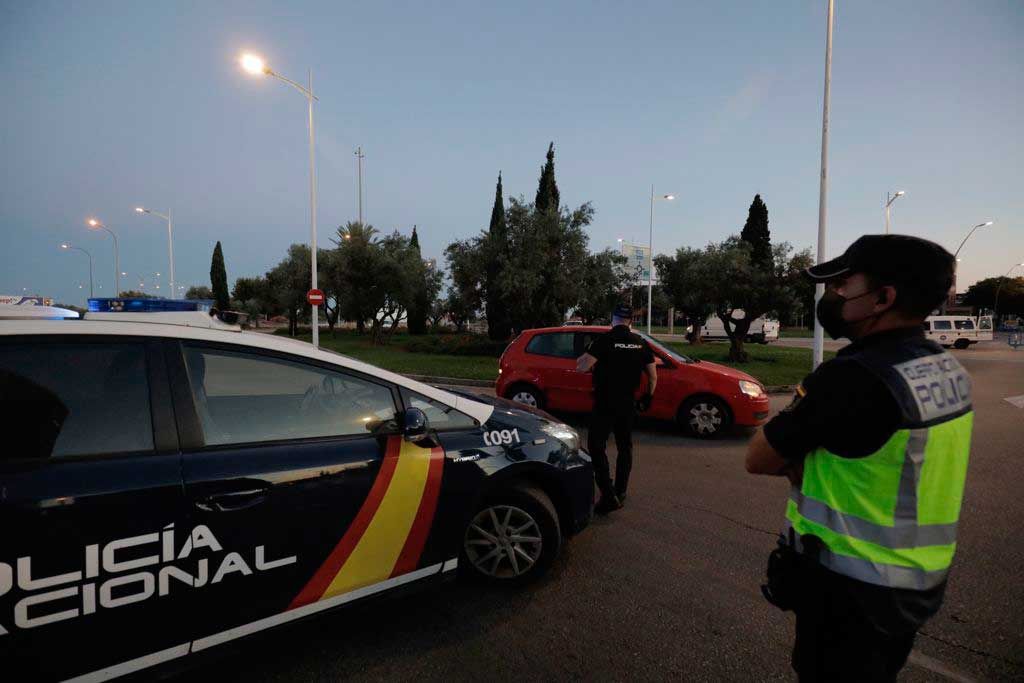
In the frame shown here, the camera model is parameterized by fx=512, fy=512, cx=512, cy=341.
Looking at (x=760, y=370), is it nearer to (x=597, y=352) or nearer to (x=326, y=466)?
(x=597, y=352)

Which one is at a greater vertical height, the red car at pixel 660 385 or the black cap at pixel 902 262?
the black cap at pixel 902 262

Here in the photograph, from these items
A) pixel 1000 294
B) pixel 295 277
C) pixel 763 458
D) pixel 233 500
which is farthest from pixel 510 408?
pixel 1000 294

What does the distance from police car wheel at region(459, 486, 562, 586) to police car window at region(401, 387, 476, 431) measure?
0.49 metres

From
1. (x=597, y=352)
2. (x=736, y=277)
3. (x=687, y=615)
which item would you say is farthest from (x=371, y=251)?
(x=687, y=615)

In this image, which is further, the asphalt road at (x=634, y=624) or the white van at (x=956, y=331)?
the white van at (x=956, y=331)

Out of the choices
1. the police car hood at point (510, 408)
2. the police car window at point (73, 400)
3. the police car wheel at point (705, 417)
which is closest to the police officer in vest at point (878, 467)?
the police car hood at point (510, 408)

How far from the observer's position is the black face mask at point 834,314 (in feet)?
4.75

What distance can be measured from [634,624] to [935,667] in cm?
137

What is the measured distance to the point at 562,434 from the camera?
3.37m

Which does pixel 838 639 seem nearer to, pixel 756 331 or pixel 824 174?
pixel 824 174

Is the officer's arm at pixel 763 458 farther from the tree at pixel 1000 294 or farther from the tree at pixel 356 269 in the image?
the tree at pixel 1000 294

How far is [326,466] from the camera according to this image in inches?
88.0

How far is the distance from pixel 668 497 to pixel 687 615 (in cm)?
193

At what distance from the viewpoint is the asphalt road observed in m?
2.34
